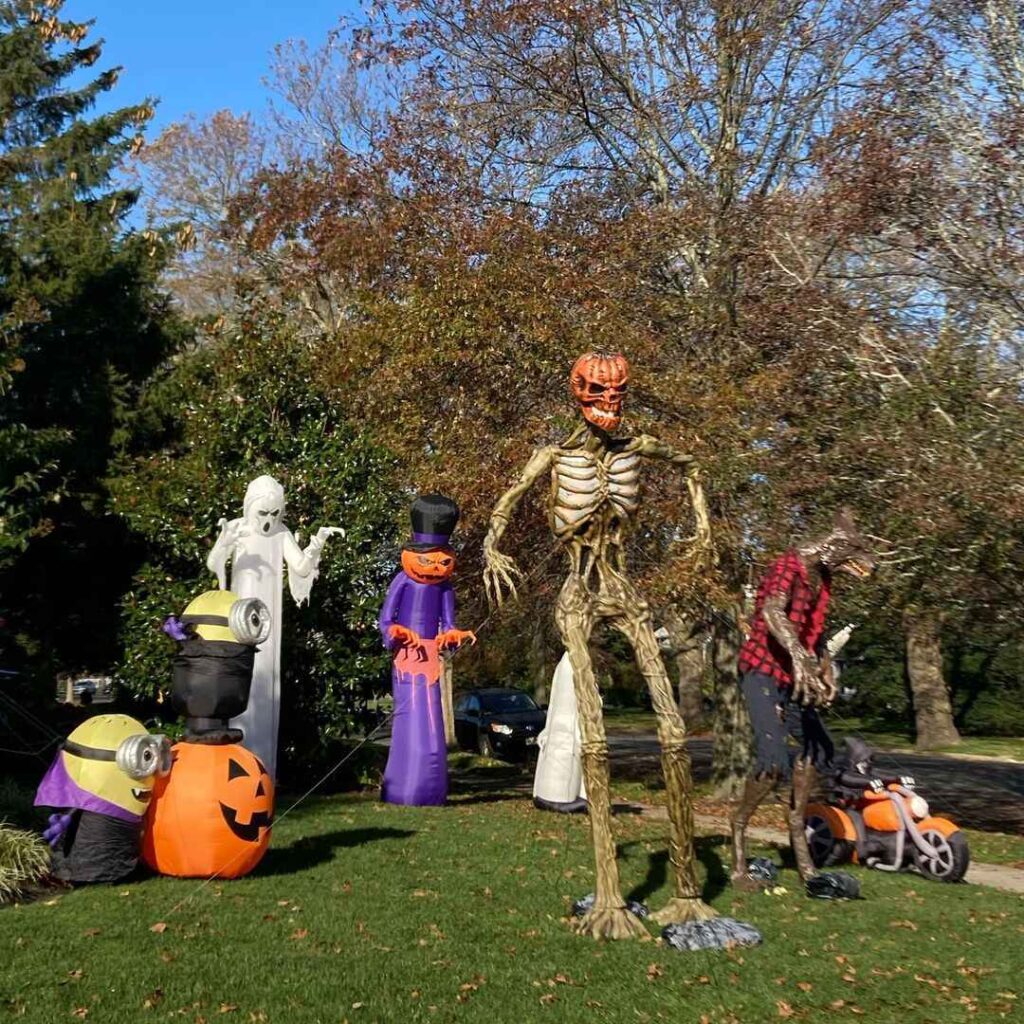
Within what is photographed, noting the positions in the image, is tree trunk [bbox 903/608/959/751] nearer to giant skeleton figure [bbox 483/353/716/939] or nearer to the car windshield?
the car windshield

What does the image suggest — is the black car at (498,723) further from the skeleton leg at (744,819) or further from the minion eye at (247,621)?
the minion eye at (247,621)

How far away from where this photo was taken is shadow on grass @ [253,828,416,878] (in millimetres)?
9195

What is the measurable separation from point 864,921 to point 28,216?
16885 mm

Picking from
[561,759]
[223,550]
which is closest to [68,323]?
[223,550]

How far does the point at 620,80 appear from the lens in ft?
56.0

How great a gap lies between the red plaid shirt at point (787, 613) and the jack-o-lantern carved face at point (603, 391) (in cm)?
207

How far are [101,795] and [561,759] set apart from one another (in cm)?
666

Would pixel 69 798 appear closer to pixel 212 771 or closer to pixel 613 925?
pixel 212 771

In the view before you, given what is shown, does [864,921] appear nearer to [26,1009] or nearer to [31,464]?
[26,1009]

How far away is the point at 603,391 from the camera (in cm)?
725

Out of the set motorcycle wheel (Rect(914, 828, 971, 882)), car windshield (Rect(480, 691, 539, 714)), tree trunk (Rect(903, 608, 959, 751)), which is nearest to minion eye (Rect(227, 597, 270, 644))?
motorcycle wheel (Rect(914, 828, 971, 882))

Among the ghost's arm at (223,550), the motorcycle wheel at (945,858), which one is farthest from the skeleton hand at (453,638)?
the motorcycle wheel at (945,858)

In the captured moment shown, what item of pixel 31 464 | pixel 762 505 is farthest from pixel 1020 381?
pixel 31 464

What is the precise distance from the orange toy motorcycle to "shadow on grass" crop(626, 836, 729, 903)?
87 centimetres
